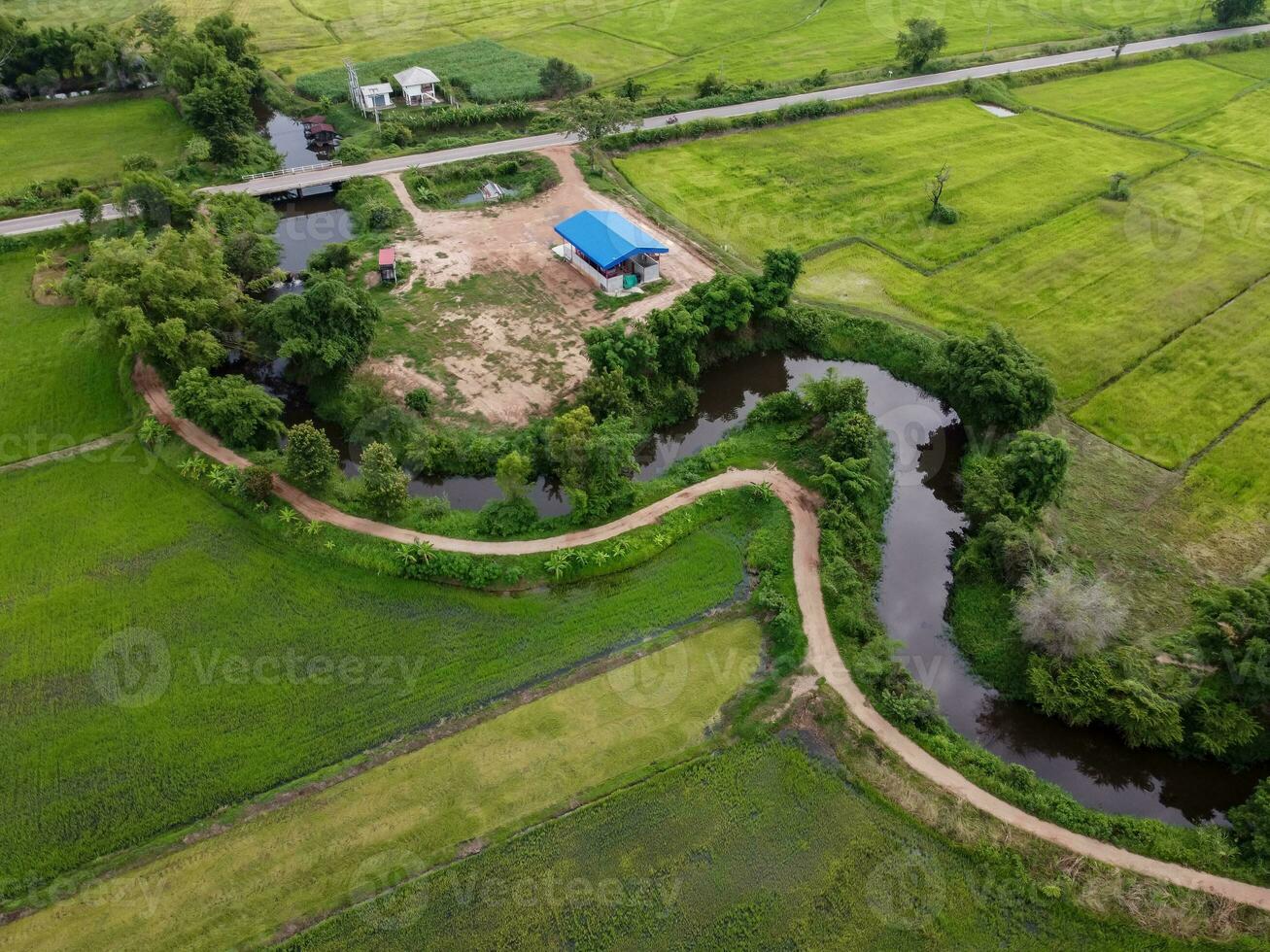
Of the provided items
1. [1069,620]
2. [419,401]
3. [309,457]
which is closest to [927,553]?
[1069,620]

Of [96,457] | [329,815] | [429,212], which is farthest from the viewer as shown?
[429,212]

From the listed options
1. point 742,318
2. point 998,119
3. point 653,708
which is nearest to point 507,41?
point 998,119

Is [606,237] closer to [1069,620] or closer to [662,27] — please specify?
→ [1069,620]

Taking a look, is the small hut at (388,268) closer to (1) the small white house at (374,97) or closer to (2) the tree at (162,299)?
(2) the tree at (162,299)

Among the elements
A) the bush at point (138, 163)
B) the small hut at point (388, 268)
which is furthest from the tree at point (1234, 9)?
the bush at point (138, 163)

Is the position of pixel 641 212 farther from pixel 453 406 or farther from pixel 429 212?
pixel 453 406

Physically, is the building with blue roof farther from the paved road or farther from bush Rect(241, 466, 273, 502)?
bush Rect(241, 466, 273, 502)
